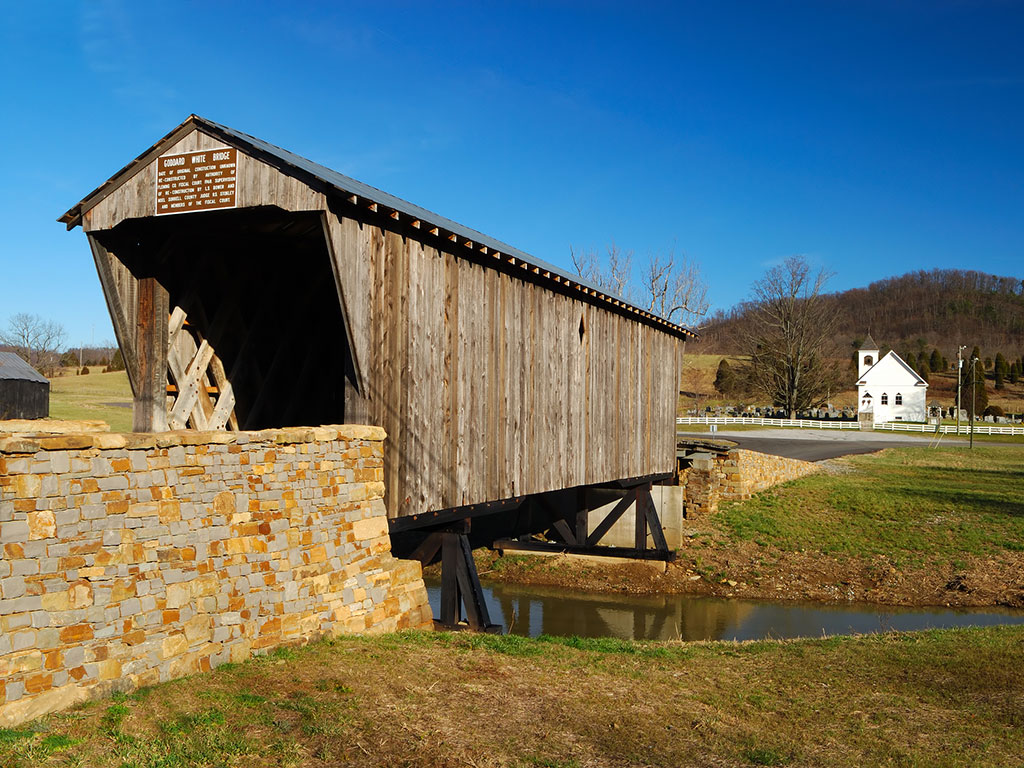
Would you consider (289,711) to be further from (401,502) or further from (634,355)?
(634,355)

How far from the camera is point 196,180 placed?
27.5ft

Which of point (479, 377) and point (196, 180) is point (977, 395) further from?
point (196, 180)

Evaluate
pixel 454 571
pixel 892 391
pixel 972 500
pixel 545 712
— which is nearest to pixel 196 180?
pixel 454 571

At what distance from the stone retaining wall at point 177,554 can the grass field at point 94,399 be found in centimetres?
1603

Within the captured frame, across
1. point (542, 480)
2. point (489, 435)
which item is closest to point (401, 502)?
point (489, 435)

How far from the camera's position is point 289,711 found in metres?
5.75

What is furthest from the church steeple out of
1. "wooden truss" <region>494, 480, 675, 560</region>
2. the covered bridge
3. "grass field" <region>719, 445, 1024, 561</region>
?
the covered bridge

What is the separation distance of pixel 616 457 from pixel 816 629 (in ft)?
15.9

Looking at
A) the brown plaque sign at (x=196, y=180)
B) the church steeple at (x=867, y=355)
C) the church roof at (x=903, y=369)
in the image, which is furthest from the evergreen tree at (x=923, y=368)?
the brown plaque sign at (x=196, y=180)

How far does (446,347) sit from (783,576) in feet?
36.9

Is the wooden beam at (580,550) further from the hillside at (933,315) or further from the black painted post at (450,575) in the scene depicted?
the hillside at (933,315)

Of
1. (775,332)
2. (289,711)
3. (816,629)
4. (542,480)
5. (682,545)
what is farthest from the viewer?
(775,332)

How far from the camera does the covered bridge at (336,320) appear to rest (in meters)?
8.33

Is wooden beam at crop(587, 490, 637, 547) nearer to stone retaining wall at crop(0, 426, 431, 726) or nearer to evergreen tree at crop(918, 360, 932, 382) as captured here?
stone retaining wall at crop(0, 426, 431, 726)
